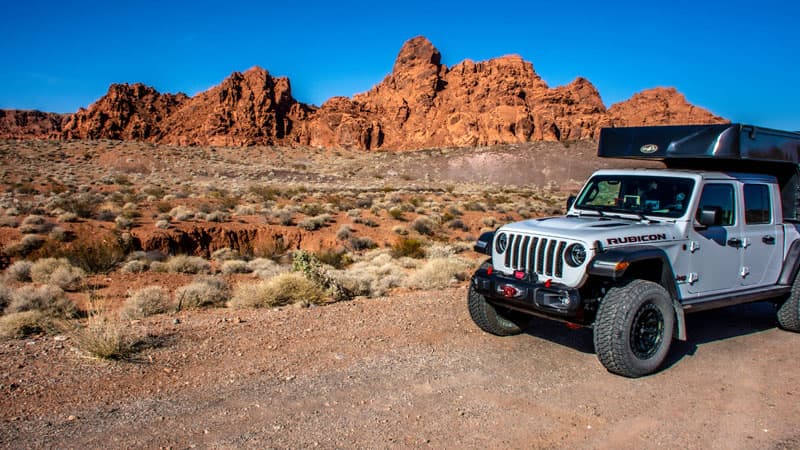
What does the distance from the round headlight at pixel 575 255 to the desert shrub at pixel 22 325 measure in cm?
680

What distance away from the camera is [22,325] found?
7270mm

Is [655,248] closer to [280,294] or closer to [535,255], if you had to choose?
[535,255]

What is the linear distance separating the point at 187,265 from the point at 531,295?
10997mm

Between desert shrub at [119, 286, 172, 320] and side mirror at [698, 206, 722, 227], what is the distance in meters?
7.89

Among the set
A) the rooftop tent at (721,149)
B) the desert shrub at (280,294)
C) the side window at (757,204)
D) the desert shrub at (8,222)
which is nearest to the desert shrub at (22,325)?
the desert shrub at (280,294)

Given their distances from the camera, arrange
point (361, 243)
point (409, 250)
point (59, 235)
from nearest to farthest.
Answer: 1. point (409, 250)
2. point (59, 235)
3. point (361, 243)

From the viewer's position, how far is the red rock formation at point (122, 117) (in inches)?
3925

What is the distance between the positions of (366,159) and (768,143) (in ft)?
240

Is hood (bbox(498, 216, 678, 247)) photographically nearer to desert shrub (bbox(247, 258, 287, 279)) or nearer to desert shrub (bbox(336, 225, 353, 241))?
desert shrub (bbox(247, 258, 287, 279))

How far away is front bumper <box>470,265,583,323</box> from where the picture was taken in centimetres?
558

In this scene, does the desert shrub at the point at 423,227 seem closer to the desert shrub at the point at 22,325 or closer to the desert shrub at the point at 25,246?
the desert shrub at the point at 25,246

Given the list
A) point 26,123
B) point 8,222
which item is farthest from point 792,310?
point 26,123

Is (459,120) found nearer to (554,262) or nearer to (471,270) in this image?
(471,270)

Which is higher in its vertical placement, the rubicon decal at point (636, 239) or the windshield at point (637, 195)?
the windshield at point (637, 195)
